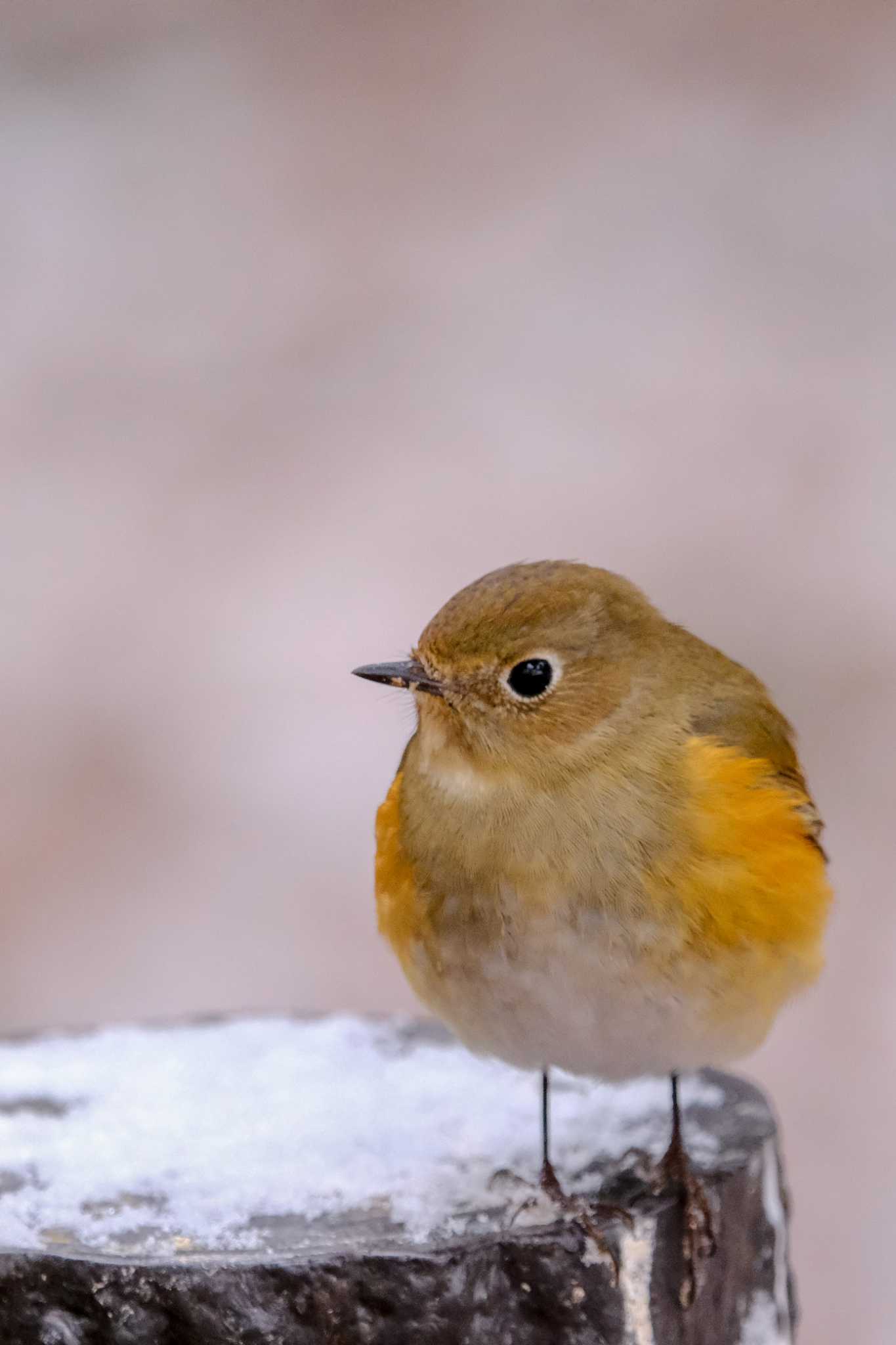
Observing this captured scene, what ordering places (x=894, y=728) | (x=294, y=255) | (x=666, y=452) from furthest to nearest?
1. (x=294, y=255)
2. (x=666, y=452)
3. (x=894, y=728)

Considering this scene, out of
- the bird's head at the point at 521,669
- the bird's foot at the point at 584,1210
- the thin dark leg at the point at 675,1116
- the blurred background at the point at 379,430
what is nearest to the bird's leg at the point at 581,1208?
the bird's foot at the point at 584,1210

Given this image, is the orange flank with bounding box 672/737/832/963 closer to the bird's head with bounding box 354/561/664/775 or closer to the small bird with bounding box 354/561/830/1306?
the small bird with bounding box 354/561/830/1306

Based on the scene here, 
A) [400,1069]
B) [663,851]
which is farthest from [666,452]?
[663,851]

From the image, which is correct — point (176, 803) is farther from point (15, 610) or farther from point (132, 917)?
point (15, 610)

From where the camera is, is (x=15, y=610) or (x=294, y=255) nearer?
(x=15, y=610)

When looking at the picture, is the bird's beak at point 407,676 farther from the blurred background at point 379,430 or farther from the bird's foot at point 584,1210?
the blurred background at point 379,430

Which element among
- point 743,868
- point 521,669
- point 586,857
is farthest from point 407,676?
point 743,868
